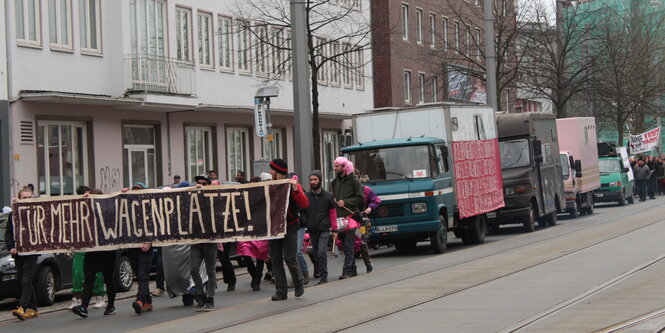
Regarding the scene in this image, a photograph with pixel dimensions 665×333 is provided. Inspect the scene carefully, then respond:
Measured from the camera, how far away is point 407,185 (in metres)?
21.7

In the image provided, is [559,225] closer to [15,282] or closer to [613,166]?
[613,166]

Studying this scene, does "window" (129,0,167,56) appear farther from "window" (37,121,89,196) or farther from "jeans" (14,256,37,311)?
"jeans" (14,256,37,311)

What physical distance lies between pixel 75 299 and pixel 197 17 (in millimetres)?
18043

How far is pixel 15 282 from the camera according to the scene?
16.1 meters

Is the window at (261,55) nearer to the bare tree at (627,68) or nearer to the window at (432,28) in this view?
the window at (432,28)

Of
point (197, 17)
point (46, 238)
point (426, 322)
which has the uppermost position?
point (197, 17)

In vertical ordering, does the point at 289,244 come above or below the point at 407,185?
below

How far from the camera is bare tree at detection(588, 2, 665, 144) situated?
2099 inches

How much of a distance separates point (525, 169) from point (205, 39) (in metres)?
11.0

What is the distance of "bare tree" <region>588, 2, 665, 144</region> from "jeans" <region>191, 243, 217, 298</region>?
39.1 m

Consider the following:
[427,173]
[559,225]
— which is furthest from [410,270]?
[559,225]

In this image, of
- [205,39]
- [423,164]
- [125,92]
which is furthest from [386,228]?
[205,39]

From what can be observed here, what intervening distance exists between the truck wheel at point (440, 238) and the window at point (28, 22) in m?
10.6

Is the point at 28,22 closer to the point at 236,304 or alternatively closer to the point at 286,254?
the point at 236,304
